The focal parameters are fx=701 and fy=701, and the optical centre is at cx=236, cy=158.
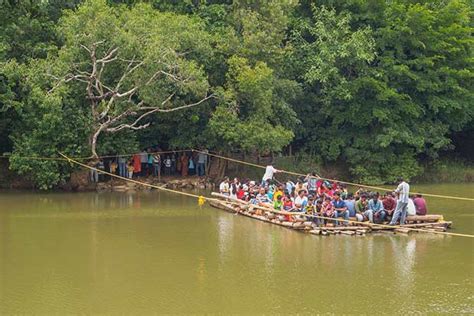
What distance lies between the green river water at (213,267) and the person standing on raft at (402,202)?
2.66 ft

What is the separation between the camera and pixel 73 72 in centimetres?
2673

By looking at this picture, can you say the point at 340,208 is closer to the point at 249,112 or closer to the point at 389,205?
the point at 389,205

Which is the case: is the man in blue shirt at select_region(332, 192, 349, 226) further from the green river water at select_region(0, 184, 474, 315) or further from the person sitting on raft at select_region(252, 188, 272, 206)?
the person sitting on raft at select_region(252, 188, 272, 206)

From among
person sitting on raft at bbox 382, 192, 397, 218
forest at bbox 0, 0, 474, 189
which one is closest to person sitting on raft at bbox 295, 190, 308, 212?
person sitting on raft at bbox 382, 192, 397, 218

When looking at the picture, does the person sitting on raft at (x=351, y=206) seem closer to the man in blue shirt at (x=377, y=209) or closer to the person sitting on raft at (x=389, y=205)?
the man in blue shirt at (x=377, y=209)

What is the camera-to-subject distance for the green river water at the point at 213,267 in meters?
12.1

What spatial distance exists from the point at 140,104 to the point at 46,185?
4.79 meters

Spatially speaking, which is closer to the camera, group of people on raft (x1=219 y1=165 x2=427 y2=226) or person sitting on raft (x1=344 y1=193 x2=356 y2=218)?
group of people on raft (x1=219 y1=165 x2=427 y2=226)

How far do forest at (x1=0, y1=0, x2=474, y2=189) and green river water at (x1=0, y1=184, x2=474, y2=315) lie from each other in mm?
6146

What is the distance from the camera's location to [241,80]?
28500 mm

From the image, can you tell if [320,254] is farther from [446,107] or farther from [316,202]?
[446,107]

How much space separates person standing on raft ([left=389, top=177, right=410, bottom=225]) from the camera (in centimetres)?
1875

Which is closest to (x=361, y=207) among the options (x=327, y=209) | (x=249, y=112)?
(x=327, y=209)

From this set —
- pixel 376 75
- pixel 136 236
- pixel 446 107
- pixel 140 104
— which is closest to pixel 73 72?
pixel 140 104
